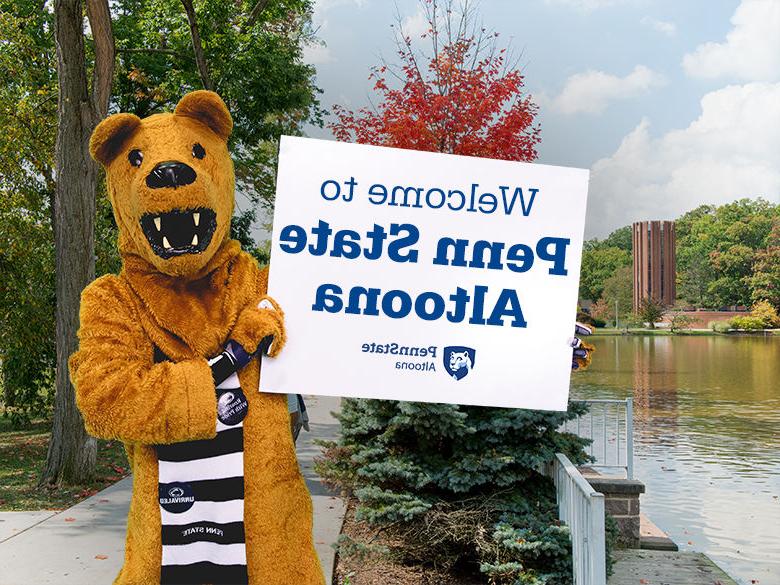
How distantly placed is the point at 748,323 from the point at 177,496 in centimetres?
6913

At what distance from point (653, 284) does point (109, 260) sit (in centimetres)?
8266

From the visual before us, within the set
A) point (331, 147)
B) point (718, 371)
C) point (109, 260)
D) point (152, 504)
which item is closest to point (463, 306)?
point (331, 147)

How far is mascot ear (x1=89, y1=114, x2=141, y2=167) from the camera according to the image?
326 centimetres

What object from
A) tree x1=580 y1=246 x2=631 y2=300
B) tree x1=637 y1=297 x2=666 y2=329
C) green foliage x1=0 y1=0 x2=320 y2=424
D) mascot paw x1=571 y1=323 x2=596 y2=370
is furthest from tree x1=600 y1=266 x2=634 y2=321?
mascot paw x1=571 y1=323 x2=596 y2=370

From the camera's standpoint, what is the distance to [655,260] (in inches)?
3536

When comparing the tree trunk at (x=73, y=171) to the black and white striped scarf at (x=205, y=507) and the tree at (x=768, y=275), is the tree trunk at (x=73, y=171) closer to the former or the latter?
the black and white striped scarf at (x=205, y=507)

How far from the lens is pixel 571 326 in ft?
10.6

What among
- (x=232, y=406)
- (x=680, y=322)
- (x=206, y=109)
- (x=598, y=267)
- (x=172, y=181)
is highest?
(x=598, y=267)

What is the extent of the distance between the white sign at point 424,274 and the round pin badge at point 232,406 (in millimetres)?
102

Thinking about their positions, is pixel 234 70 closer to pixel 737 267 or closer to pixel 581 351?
pixel 581 351

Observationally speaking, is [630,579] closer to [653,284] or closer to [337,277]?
[337,277]

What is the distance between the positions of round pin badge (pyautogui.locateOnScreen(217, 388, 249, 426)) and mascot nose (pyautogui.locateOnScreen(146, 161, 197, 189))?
0.79 metres

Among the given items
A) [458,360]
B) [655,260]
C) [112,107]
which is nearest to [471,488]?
[458,360]

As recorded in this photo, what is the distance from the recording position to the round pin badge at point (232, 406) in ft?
10.5
